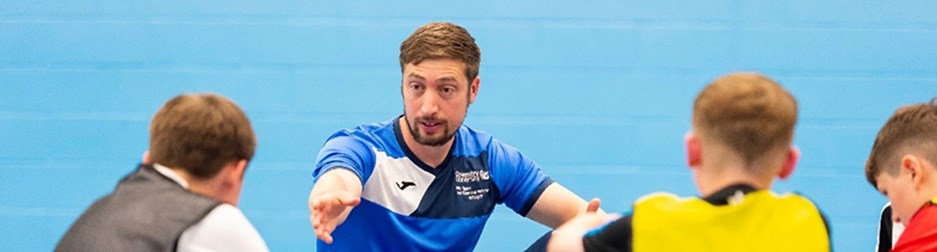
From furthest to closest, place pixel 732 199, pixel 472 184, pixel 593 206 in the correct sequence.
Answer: pixel 472 184, pixel 593 206, pixel 732 199

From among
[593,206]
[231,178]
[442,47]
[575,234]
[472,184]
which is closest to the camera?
[575,234]

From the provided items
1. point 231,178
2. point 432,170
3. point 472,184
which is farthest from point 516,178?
point 231,178

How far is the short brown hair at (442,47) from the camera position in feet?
9.47

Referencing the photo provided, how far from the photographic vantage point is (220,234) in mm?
1867

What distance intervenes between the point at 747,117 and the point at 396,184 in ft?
4.16

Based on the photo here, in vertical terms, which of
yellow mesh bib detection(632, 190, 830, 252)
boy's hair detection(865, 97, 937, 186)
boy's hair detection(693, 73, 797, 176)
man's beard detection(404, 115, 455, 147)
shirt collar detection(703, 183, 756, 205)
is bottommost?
man's beard detection(404, 115, 455, 147)

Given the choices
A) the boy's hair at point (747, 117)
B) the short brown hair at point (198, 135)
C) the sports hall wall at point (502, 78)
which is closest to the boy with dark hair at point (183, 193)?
the short brown hair at point (198, 135)

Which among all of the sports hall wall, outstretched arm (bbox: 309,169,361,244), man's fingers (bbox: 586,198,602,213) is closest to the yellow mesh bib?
outstretched arm (bbox: 309,169,361,244)

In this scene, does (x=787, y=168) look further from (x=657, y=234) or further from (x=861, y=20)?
(x=861, y=20)

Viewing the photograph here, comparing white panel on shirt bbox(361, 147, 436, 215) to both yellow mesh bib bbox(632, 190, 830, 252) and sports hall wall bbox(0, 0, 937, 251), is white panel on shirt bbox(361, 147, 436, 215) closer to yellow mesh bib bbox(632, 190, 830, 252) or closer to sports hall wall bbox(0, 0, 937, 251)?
yellow mesh bib bbox(632, 190, 830, 252)

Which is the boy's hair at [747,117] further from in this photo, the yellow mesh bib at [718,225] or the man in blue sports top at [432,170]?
the man in blue sports top at [432,170]

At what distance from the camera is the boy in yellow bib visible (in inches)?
71.5

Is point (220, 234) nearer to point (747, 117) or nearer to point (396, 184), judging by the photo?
point (747, 117)

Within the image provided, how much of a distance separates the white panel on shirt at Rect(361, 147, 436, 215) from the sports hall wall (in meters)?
1.71
